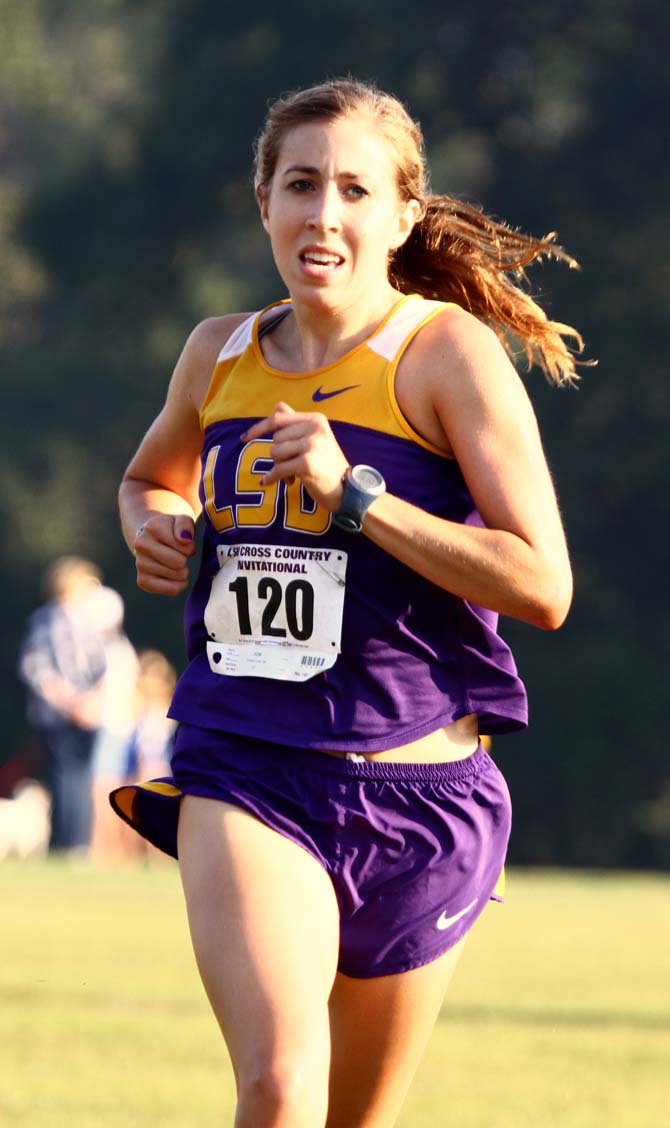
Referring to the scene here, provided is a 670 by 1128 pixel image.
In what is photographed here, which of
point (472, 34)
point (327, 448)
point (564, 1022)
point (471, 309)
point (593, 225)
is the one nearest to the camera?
point (327, 448)

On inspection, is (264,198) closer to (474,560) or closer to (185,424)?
(185,424)

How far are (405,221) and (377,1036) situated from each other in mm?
1459

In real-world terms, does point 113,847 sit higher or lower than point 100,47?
lower

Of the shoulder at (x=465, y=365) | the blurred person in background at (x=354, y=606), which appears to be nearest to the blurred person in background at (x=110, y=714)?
the blurred person in background at (x=354, y=606)

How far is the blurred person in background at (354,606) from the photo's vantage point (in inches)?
144

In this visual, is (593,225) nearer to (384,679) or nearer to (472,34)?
(472,34)

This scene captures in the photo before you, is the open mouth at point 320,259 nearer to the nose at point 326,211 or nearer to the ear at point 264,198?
the nose at point 326,211

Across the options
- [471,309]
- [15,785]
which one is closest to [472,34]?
[15,785]

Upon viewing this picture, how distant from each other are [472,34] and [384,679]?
29.4 m

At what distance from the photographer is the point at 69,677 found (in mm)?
16703

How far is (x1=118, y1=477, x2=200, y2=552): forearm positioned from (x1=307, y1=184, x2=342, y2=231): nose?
25.0 inches

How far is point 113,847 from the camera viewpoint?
1747cm

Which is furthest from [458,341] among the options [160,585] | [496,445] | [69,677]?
[69,677]

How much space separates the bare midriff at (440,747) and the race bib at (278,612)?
7.1 inches
